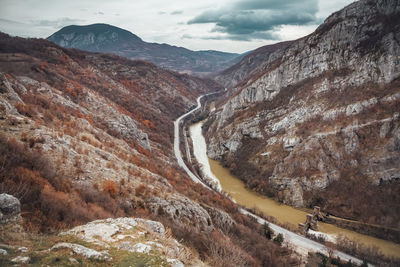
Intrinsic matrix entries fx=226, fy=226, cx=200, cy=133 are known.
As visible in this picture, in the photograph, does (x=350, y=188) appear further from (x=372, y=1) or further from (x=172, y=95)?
(x=172, y=95)

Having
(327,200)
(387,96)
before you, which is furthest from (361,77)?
(327,200)

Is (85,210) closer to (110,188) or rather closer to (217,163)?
(110,188)

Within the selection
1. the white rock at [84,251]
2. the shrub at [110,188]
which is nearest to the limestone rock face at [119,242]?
the white rock at [84,251]

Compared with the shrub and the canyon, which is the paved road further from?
the shrub

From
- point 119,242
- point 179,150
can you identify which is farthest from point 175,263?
point 179,150

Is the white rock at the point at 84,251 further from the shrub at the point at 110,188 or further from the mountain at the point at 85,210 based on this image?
the shrub at the point at 110,188

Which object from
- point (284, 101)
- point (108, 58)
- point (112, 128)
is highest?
point (108, 58)
